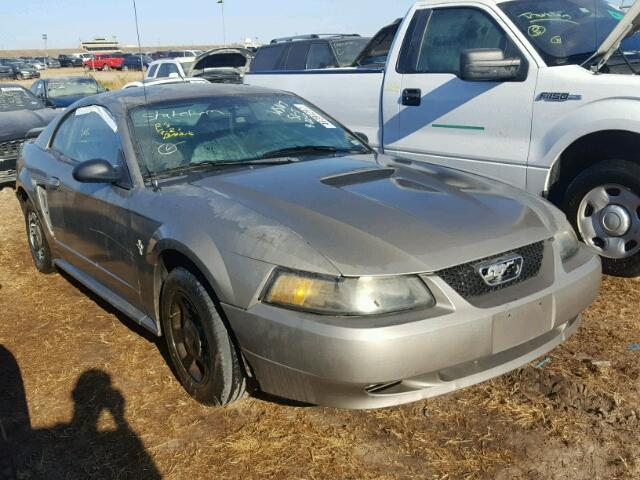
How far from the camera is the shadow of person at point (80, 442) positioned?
2.67 meters

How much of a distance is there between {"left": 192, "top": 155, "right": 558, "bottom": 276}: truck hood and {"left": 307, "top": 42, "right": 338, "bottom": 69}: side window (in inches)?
242

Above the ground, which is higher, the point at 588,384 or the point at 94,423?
the point at 588,384

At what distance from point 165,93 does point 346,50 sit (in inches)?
255

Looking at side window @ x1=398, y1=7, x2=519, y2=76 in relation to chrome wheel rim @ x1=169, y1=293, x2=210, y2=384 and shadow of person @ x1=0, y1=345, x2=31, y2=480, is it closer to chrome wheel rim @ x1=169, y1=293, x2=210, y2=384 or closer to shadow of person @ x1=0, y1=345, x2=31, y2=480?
chrome wheel rim @ x1=169, y1=293, x2=210, y2=384

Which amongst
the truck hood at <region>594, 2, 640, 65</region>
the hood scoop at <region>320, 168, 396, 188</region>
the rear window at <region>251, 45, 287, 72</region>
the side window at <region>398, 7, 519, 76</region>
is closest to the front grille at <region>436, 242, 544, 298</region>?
the hood scoop at <region>320, 168, 396, 188</region>

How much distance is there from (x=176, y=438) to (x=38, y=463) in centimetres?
59

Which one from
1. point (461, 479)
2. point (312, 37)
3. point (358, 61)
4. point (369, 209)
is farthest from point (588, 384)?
point (312, 37)

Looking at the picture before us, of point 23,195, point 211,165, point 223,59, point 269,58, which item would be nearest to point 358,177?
point 211,165

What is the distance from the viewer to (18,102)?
1010 centimetres

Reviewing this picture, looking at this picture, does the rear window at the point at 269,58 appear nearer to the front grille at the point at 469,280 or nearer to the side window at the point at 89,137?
the side window at the point at 89,137

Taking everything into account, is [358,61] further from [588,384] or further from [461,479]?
[461,479]

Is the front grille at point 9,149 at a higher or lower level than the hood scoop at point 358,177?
lower

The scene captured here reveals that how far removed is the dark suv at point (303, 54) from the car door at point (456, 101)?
4.01 m

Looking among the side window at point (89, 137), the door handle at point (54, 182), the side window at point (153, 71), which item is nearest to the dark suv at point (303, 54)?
the side window at point (89, 137)
